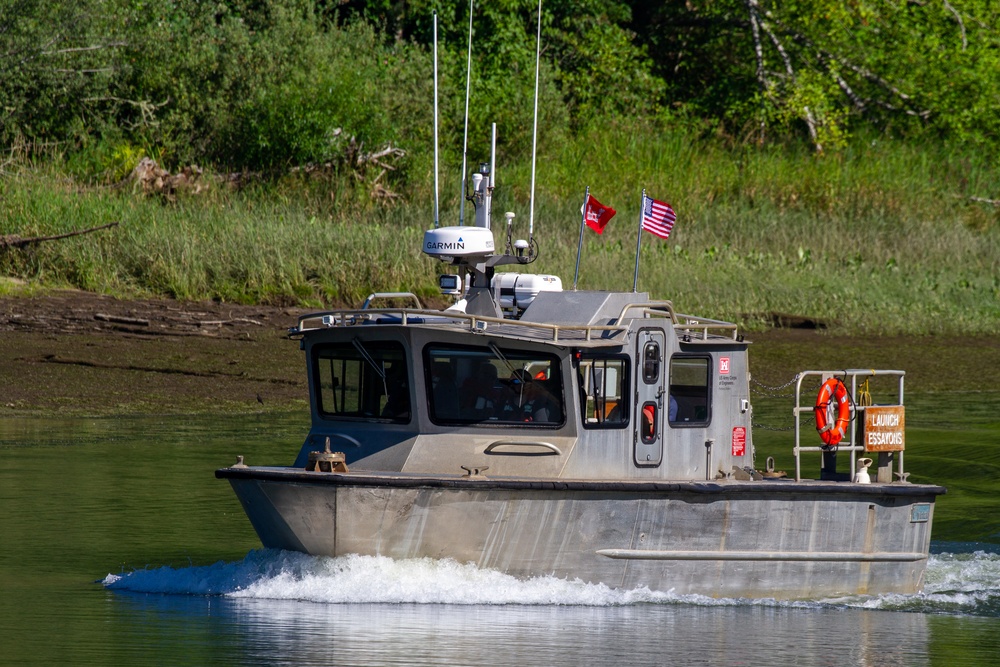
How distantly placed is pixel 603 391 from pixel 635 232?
670 inches

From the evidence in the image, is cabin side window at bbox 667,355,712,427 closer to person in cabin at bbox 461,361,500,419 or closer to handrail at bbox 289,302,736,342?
handrail at bbox 289,302,736,342

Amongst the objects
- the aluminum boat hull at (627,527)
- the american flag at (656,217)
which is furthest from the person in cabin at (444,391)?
the american flag at (656,217)

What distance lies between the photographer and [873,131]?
3556 cm

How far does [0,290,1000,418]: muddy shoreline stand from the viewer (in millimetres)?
18578

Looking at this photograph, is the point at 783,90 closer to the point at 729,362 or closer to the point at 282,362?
the point at 282,362

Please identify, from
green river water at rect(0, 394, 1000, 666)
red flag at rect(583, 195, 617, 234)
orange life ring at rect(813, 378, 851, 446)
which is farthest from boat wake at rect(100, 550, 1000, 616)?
red flag at rect(583, 195, 617, 234)

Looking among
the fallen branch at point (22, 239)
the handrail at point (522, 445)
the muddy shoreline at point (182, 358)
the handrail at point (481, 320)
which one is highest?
the handrail at point (481, 320)

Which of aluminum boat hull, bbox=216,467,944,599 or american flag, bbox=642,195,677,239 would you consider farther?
american flag, bbox=642,195,677,239

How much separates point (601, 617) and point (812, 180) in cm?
2302

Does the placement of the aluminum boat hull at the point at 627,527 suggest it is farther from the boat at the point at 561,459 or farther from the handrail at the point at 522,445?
the handrail at the point at 522,445

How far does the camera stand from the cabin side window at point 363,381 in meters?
10.2

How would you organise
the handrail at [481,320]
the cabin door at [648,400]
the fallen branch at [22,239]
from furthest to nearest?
the fallen branch at [22,239], the cabin door at [648,400], the handrail at [481,320]

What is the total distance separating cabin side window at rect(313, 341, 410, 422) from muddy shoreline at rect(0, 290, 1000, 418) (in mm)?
8148

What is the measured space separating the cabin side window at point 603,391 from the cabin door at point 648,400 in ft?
0.34
